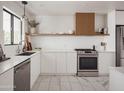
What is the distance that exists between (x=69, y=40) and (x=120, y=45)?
1926mm

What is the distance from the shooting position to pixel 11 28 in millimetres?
4938

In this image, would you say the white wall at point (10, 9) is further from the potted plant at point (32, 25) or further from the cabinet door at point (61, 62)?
the cabinet door at point (61, 62)

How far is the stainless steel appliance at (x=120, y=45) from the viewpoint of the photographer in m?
5.72

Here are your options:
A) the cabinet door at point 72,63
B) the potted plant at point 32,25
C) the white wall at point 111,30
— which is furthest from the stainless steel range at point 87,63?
the potted plant at point 32,25

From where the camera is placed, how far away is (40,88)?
14.4ft

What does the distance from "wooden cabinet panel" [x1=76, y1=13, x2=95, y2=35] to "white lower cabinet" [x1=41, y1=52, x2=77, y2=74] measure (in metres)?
0.90

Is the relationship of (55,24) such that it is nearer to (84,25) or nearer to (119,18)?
(84,25)

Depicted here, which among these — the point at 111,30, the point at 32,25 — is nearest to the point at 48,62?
the point at 32,25

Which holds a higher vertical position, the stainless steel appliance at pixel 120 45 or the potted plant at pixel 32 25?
the potted plant at pixel 32 25

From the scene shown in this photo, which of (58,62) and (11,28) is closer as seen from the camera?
(11,28)

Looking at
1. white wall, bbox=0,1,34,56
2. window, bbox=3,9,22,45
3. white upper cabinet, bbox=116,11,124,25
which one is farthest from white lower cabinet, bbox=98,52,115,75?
white wall, bbox=0,1,34,56

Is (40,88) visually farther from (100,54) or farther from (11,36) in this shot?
(100,54)

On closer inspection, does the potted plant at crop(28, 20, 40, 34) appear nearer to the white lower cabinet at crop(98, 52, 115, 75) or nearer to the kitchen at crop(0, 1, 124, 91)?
the kitchen at crop(0, 1, 124, 91)

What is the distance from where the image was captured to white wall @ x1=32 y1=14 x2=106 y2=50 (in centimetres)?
677
